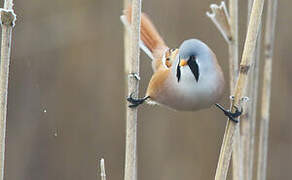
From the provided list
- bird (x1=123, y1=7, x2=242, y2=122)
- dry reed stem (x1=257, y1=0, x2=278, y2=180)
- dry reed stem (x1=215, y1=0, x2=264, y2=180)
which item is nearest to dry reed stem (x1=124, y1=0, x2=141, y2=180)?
bird (x1=123, y1=7, x2=242, y2=122)

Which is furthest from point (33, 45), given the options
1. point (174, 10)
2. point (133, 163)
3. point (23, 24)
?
point (133, 163)

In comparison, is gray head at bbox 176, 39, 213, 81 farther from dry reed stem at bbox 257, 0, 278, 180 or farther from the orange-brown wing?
dry reed stem at bbox 257, 0, 278, 180

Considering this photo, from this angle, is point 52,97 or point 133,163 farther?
point 52,97

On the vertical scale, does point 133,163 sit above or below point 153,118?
below

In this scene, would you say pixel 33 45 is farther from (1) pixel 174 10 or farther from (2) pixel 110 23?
(1) pixel 174 10

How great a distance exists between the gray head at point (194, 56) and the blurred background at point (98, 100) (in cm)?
135

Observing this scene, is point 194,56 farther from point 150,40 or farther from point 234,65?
point 150,40

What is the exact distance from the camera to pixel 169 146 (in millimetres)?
2936

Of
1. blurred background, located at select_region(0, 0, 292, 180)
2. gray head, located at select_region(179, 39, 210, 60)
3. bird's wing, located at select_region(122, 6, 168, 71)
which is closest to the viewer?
gray head, located at select_region(179, 39, 210, 60)

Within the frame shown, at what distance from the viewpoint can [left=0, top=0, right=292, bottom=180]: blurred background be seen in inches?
115

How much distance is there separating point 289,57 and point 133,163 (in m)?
1.74

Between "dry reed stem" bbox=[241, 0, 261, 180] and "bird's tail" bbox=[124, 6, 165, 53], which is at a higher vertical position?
"bird's tail" bbox=[124, 6, 165, 53]

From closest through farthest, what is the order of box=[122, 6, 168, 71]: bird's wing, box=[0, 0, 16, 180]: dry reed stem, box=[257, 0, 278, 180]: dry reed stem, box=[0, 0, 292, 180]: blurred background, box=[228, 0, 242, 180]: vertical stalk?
1. box=[0, 0, 16, 180]: dry reed stem
2. box=[228, 0, 242, 180]: vertical stalk
3. box=[257, 0, 278, 180]: dry reed stem
4. box=[122, 6, 168, 71]: bird's wing
5. box=[0, 0, 292, 180]: blurred background

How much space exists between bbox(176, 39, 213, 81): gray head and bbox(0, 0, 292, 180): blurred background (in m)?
1.35
